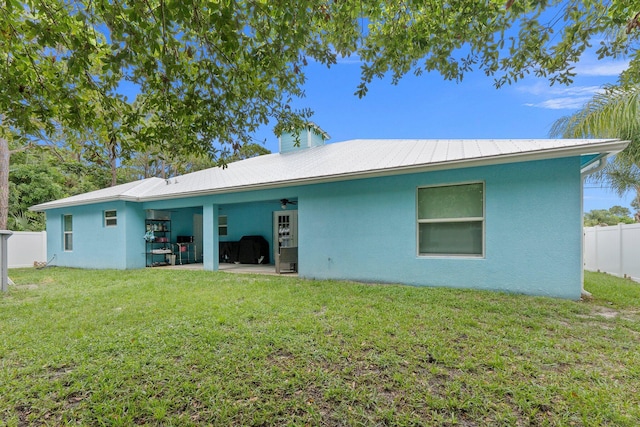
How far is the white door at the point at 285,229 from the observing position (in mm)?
12062

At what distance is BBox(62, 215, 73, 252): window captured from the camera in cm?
1288

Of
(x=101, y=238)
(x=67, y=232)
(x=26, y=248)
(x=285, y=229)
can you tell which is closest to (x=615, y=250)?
(x=285, y=229)

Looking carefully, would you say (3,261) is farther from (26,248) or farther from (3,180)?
(3,180)

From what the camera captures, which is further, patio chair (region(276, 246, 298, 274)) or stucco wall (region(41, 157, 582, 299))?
patio chair (region(276, 246, 298, 274))

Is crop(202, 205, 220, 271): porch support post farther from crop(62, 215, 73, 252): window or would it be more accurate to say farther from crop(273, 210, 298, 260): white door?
crop(62, 215, 73, 252): window

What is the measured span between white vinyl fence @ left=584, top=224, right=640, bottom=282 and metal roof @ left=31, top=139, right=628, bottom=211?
14.5 ft

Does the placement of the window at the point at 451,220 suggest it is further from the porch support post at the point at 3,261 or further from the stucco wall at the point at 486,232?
the porch support post at the point at 3,261

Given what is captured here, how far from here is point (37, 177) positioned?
56.1 ft

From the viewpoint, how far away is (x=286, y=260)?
30.5 feet

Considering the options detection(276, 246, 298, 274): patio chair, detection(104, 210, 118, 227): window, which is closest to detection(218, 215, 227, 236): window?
detection(104, 210, 118, 227): window

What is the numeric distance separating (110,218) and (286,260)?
7376 mm

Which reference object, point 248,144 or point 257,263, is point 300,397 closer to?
point 248,144

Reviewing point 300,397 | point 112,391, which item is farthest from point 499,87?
point 112,391

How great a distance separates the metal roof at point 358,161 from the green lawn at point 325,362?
266 cm
